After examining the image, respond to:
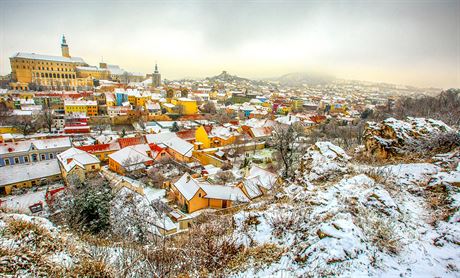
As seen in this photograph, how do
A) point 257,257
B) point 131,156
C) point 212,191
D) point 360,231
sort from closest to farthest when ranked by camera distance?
point 360,231 → point 257,257 → point 212,191 → point 131,156

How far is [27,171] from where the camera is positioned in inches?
906

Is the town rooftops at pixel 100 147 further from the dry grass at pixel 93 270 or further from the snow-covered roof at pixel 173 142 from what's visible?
the dry grass at pixel 93 270

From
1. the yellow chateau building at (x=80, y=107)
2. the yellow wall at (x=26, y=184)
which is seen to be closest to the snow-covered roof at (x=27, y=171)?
the yellow wall at (x=26, y=184)

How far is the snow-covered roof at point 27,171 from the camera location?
70.8 ft

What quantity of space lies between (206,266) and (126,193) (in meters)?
14.6

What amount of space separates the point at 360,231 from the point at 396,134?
8.52m

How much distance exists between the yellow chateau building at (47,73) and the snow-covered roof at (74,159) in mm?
59469

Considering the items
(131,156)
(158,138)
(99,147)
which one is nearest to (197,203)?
(131,156)

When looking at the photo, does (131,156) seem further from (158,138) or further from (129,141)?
(158,138)

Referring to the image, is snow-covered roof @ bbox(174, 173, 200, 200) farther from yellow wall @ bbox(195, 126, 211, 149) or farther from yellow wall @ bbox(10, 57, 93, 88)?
yellow wall @ bbox(10, 57, 93, 88)

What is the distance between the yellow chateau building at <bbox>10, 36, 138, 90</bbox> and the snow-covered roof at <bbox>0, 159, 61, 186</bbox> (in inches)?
2282

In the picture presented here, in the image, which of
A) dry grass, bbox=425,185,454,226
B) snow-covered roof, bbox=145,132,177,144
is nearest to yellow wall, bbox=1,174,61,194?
snow-covered roof, bbox=145,132,177,144

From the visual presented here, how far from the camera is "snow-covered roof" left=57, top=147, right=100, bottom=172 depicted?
22609mm

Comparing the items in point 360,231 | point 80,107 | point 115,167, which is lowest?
point 115,167
